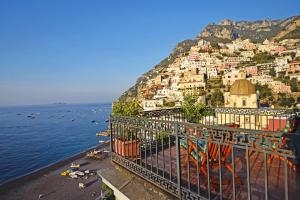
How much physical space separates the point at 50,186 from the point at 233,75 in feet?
234

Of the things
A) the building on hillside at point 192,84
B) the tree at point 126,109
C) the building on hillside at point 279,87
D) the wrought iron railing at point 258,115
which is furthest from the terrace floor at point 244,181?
the building on hillside at point 192,84

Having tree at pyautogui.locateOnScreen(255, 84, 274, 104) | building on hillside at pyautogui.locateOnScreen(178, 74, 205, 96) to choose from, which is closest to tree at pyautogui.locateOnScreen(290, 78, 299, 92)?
tree at pyautogui.locateOnScreen(255, 84, 274, 104)

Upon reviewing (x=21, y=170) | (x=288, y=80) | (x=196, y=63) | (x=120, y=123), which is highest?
(x=196, y=63)

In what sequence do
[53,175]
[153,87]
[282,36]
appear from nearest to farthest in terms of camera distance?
[53,175]
[153,87]
[282,36]

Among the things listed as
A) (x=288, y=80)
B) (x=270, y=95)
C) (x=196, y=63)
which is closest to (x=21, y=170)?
(x=270, y=95)

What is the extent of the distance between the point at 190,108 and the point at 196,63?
10861 cm

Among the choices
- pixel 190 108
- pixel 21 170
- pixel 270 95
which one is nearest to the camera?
pixel 190 108

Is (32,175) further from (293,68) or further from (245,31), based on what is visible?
(245,31)

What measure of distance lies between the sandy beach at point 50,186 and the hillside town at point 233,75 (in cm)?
3187

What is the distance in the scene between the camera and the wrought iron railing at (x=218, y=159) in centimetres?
267

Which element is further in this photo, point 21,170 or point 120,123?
point 21,170

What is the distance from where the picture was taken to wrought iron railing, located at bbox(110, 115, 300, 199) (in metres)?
2.67

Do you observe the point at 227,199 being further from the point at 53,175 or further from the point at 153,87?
the point at 153,87

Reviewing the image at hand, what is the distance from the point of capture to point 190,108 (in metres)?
9.66
